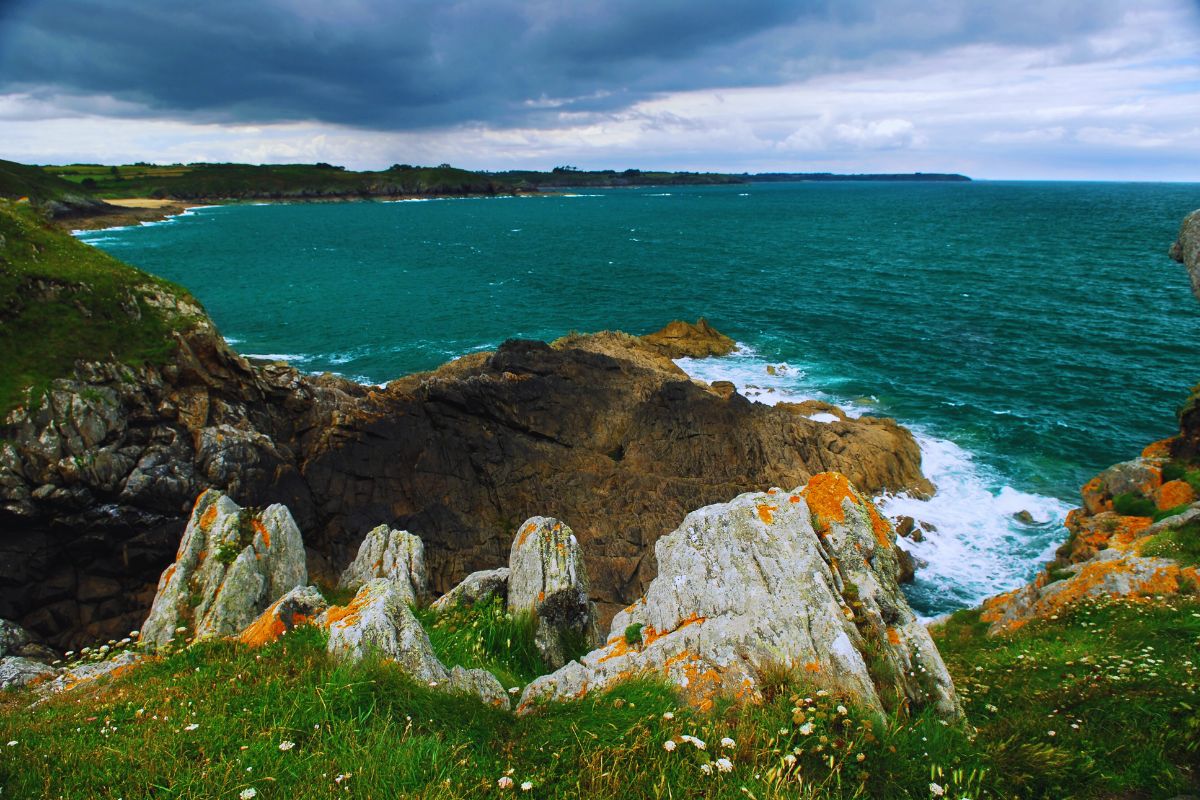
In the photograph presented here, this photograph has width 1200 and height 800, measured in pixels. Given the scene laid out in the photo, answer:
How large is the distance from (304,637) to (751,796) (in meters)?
6.33

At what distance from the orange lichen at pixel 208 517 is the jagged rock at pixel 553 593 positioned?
749 centimetres

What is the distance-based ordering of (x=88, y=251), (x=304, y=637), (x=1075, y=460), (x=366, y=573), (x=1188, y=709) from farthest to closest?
(x=1075, y=460)
(x=88, y=251)
(x=366, y=573)
(x=304, y=637)
(x=1188, y=709)

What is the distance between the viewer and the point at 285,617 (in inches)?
364

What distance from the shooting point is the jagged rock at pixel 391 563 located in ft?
45.7

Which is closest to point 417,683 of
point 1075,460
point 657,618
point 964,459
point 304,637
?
point 304,637

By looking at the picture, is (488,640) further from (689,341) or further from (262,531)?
(689,341)

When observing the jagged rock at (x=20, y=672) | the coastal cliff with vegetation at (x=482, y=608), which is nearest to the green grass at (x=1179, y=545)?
the coastal cliff with vegetation at (x=482, y=608)

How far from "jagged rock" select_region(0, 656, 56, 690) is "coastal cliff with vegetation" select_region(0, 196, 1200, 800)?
11.2 inches

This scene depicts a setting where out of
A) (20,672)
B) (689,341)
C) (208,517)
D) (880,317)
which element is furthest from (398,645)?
(880,317)

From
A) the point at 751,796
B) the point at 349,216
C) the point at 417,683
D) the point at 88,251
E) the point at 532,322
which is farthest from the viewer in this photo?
the point at 349,216

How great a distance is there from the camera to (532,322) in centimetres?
6188

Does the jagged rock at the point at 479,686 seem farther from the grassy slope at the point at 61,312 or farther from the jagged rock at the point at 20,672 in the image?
the grassy slope at the point at 61,312

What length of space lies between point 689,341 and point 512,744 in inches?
1849

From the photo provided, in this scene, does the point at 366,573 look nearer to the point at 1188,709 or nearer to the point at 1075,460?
the point at 1188,709
